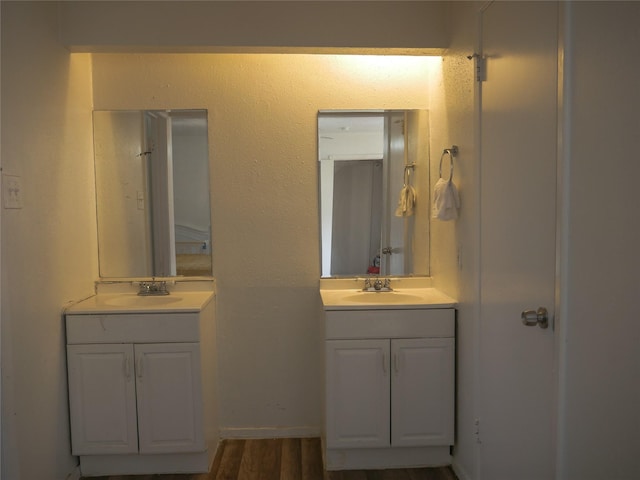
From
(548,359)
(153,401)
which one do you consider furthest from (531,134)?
(153,401)

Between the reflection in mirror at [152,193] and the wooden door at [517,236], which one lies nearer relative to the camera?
the wooden door at [517,236]

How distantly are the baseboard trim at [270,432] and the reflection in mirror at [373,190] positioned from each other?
0.90m

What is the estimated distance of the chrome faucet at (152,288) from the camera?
2742 millimetres

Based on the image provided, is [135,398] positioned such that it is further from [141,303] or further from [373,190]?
[373,190]

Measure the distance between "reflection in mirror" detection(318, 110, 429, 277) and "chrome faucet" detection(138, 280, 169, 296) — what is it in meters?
0.89

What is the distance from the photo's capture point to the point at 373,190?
281cm

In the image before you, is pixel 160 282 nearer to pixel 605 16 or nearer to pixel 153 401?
pixel 153 401

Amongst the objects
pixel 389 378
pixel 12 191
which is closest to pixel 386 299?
pixel 389 378

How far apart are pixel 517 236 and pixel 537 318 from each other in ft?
1.01

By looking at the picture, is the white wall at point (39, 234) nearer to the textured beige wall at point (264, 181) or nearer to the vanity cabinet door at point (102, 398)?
the vanity cabinet door at point (102, 398)

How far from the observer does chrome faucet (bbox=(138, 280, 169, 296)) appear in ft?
9.00

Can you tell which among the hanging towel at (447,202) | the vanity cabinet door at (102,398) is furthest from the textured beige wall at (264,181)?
the hanging towel at (447,202)

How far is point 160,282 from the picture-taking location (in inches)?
109

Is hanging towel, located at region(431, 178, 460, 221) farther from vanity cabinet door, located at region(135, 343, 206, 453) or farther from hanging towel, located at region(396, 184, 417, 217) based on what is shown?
vanity cabinet door, located at region(135, 343, 206, 453)
